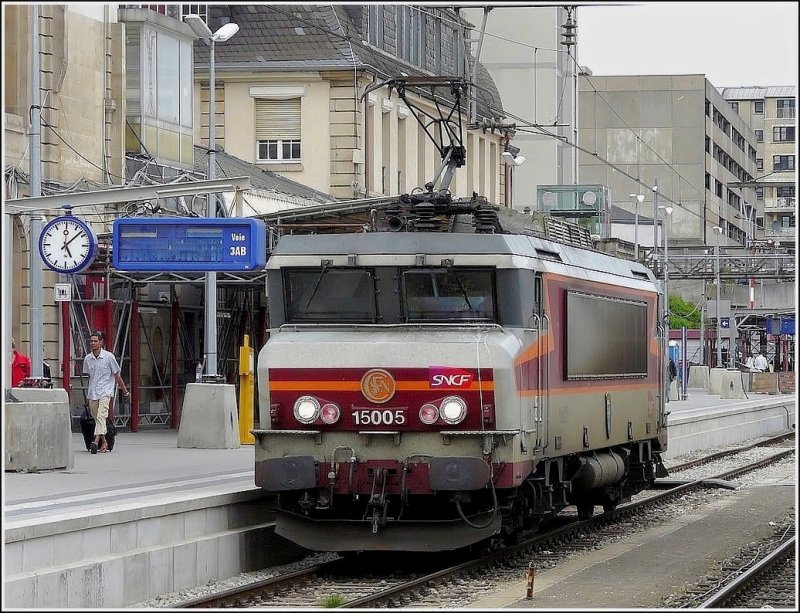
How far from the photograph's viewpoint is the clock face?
21109 millimetres

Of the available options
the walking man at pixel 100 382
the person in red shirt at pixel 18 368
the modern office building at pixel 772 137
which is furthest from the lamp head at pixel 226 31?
the modern office building at pixel 772 137

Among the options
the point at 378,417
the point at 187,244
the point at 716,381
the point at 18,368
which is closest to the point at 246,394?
the point at 18,368

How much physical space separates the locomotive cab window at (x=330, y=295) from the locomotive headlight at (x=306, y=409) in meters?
0.94

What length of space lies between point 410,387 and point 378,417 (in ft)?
1.34

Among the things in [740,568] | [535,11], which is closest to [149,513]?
[740,568]

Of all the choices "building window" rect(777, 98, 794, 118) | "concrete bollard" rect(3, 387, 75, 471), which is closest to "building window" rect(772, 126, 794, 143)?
"building window" rect(777, 98, 794, 118)

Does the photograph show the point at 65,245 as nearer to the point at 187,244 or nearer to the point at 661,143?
the point at 187,244

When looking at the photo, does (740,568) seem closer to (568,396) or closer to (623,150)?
(568,396)

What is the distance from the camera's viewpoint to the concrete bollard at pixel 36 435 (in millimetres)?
20266

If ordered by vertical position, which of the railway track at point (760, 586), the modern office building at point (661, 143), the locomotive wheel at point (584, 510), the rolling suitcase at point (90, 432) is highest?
the modern office building at point (661, 143)

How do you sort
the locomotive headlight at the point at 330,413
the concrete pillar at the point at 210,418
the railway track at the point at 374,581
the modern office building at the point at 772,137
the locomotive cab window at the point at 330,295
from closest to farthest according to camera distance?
the railway track at the point at 374,581, the locomotive headlight at the point at 330,413, the locomotive cab window at the point at 330,295, the concrete pillar at the point at 210,418, the modern office building at the point at 772,137

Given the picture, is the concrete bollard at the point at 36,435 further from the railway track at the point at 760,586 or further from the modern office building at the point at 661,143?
the modern office building at the point at 661,143

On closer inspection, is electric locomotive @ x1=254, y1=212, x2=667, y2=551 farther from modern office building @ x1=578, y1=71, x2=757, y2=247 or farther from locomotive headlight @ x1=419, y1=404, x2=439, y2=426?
modern office building @ x1=578, y1=71, x2=757, y2=247

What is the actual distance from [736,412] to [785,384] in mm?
26165
